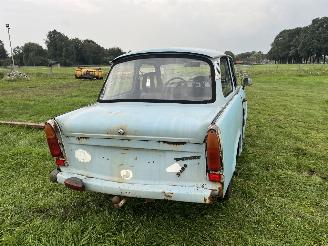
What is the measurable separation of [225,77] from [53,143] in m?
2.39

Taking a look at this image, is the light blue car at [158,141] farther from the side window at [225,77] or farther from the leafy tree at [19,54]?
the leafy tree at [19,54]

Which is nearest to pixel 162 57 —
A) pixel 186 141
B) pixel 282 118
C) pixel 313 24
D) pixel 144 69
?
pixel 144 69

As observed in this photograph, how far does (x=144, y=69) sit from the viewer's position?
14.8 ft

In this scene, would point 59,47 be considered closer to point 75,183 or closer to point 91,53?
point 91,53

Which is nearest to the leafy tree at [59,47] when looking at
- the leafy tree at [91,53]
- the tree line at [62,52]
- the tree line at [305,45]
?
the tree line at [62,52]

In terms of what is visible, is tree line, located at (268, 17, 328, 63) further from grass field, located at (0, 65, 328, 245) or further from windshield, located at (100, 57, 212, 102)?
windshield, located at (100, 57, 212, 102)

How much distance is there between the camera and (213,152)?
3.12 m

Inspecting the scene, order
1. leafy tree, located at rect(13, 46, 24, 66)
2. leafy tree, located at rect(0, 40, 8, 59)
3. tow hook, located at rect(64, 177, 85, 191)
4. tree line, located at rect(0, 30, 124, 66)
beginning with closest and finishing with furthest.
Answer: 1. tow hook, located at rect(64, 177, 85, 191)
2. tree line, located at rect(0, 30, 124, 66)
3. leafy tree, located at rect(13, 46, 24, 66)
4. leafy tree, located at rect(0, 40, 8, 59)

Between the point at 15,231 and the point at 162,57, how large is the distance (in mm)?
2536

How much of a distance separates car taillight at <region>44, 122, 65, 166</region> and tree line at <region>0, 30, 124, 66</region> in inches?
3615

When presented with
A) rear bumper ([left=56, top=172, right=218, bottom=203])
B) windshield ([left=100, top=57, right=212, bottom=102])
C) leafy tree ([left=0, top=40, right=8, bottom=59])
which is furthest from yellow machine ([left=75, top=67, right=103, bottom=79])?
leafy tree ([left=0, top=40, right=8, bottom=59])

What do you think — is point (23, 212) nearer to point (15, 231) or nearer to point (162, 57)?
point (15, 231)

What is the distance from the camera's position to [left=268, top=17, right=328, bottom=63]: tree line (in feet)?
326

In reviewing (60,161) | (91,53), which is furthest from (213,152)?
(91,53)
